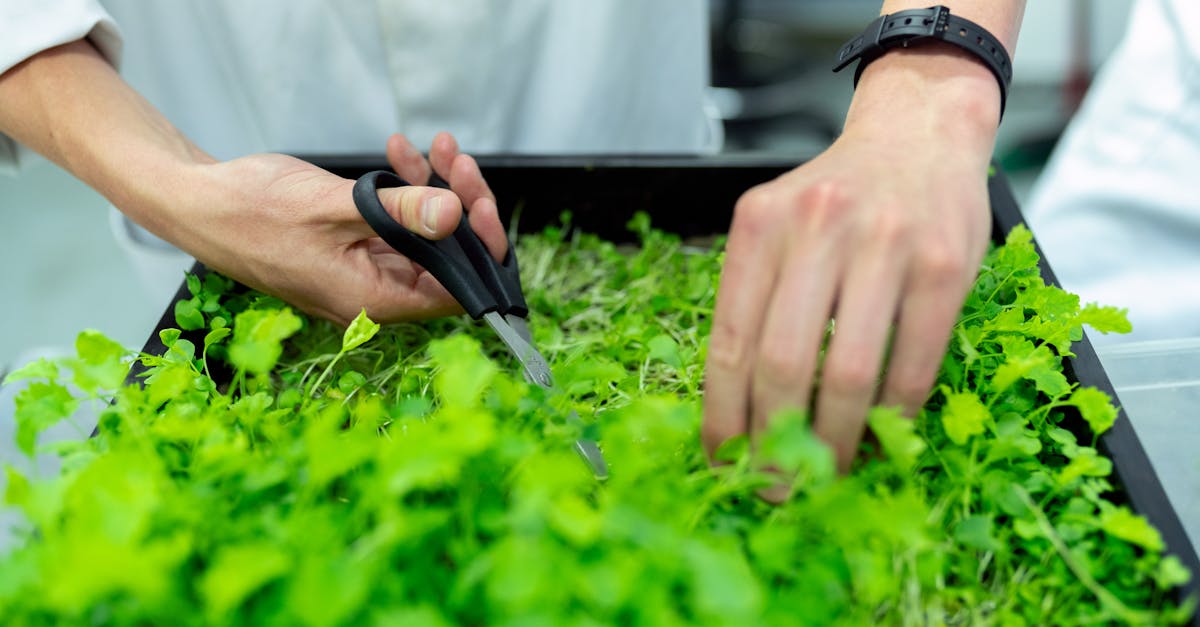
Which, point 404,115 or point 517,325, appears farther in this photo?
point 404,115

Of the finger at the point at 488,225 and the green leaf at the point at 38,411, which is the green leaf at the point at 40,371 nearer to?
the green leaf at the point at 38,411

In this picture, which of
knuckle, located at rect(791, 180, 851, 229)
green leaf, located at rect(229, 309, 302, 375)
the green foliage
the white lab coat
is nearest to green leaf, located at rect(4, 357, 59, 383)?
the green foliage

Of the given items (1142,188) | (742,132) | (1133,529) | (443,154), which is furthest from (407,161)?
(742,132)

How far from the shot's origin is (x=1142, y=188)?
968 millimetres

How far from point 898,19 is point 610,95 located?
0.45m

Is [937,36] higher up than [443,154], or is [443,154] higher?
[937,36]

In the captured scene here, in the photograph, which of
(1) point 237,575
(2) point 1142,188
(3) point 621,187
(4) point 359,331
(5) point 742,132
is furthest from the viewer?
(5) point 742,132

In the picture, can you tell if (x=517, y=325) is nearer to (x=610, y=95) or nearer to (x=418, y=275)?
(x=418, y=275)

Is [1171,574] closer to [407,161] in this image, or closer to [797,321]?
[797,321]

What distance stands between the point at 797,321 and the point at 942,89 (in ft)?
0.74

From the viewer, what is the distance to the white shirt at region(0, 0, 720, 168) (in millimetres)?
859

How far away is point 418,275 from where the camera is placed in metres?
0.66

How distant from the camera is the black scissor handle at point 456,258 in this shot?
0.58 m

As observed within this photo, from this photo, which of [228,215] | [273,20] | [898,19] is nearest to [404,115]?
[273,20]
